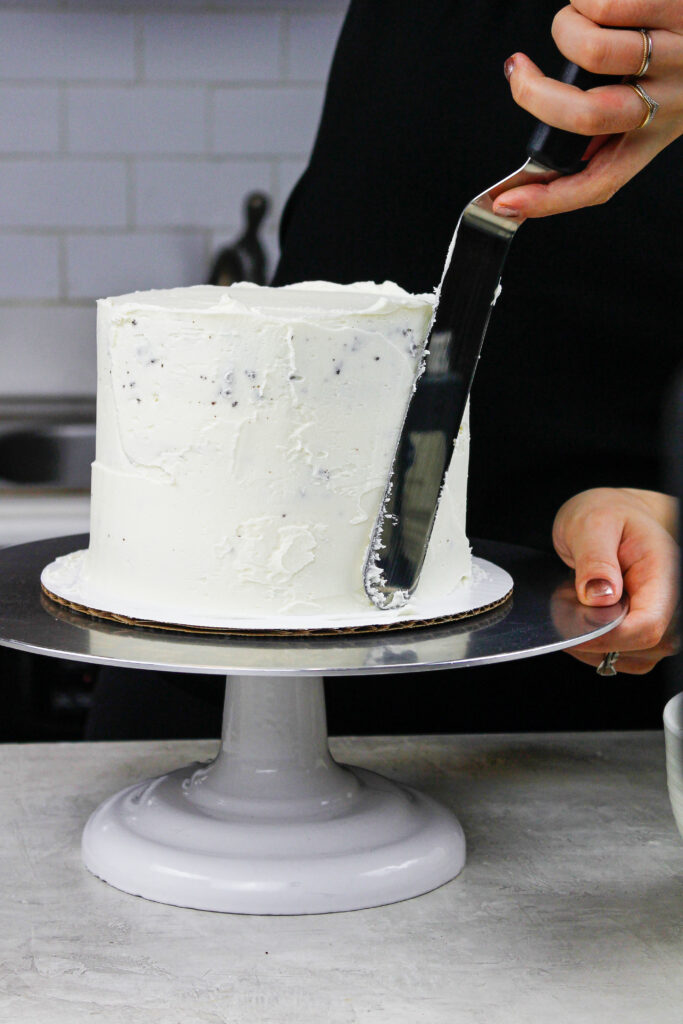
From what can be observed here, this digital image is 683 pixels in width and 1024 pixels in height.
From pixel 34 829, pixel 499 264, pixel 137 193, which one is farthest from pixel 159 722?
pixel 137 193

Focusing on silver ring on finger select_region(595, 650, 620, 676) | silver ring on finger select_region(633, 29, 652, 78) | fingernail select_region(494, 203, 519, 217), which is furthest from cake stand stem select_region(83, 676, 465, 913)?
silver ring on finger select_region(633, 29, 652, 78)

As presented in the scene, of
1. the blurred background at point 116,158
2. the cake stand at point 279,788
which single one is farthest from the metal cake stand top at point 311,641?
the blurred background at point 116,158

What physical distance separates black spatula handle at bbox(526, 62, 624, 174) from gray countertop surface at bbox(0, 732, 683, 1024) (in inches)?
17.1

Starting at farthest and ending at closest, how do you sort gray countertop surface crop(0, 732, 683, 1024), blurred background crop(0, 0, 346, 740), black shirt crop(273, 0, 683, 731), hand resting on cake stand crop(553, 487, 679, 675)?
blurred background crop(0, 0, 346, 740) < black shirt crop(273, 0, 683, 731) < hand resting on cake stand crop(553, 487, 679, 675) < gray countertop surface crop(0, 732, 683, 1024)

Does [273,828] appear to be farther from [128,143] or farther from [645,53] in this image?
[128,143]

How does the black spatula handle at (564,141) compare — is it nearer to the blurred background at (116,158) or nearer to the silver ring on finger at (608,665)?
the silver ring on finger at (608,665)

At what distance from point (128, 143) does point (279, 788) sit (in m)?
1.63

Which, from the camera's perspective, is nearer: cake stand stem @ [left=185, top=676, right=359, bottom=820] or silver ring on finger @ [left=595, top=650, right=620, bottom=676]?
cake stand stem @ [left=185, top=676, right=359, bottom=820]

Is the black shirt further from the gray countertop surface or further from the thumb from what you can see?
the gray countertop surface

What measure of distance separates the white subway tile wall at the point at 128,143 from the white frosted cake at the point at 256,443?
4.83ft

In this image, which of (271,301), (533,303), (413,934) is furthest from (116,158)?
(413,934)

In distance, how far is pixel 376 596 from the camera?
74 cm

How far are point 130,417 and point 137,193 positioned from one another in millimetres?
1509

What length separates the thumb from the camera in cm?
80
